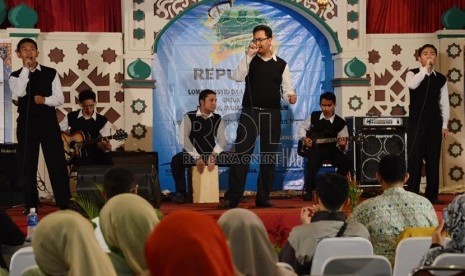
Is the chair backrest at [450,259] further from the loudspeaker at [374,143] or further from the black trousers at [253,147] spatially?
the loudspeaker at [374,143]

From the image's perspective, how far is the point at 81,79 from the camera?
382 inches

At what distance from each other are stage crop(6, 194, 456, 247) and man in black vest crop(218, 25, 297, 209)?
9.7 inches

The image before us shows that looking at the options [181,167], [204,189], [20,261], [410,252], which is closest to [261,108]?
[204,189]

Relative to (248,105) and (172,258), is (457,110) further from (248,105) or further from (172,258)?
(172,258)

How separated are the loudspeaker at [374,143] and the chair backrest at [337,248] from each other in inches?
202

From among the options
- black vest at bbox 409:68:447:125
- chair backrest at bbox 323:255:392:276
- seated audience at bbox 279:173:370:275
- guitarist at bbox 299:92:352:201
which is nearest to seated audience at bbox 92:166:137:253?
seated audience at bbox 279:173:370:275

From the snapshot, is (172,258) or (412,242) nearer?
(172,258)

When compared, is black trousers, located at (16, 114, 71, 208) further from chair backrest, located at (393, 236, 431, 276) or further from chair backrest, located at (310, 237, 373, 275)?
chair backrest, located at (393, 236, 431, 276)

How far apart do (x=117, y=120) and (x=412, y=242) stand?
6.14 metres

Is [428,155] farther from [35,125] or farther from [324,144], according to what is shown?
[35,125]

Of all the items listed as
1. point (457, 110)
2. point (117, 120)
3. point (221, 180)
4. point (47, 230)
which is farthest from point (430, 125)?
point (47, 230)

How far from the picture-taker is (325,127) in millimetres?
9188

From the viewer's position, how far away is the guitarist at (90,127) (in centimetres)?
884

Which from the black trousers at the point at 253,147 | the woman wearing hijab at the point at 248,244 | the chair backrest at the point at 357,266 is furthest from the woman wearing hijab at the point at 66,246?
the black trousers at the point at 253,147
